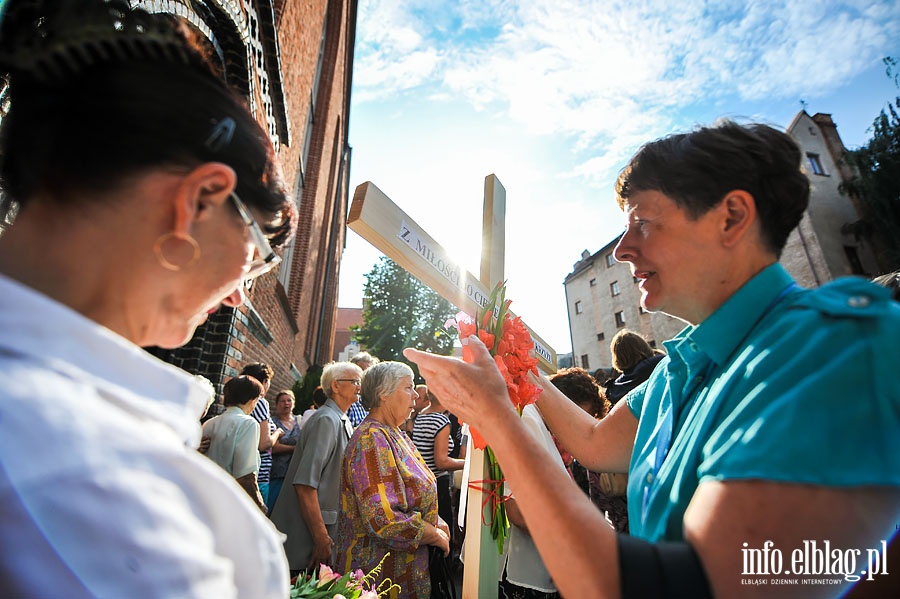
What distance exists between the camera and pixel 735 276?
126cm

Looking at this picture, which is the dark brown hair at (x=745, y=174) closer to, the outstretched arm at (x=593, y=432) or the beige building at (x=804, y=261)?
the outstretched arm at (x=593, y=432)

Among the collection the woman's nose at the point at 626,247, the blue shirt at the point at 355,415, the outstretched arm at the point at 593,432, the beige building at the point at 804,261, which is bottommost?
the outstretched arm at the point at 593,432

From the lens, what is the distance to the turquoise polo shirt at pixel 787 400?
0.79 metres

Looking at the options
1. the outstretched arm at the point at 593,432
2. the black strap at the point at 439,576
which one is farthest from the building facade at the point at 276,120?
the black strap at the point at 439,576

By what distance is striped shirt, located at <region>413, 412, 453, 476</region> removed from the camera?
14.7 ft

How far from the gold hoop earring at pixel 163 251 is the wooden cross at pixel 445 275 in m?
0.81

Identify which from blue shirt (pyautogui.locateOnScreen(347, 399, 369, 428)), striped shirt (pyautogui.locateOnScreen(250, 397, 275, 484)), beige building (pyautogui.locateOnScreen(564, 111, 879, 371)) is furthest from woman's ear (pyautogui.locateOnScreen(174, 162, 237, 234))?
beige building (pyautogui.locateOnScreen(564, 111, 879, 371))

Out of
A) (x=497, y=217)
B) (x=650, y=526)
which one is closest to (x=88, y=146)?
(x=650, y=526)

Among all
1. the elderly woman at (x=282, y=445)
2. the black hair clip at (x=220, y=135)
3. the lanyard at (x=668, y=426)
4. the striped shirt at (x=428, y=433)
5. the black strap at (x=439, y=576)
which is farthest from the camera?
the elderly woman at (x=282, y=445)

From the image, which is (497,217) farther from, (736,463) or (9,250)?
(9,250)

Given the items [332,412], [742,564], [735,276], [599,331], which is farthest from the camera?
[599,331]

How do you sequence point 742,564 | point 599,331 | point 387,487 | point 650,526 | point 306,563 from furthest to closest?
point 599,331, point 306,563, point 387,487, point 650,526, point 742,564

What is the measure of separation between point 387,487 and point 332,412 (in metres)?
1.28

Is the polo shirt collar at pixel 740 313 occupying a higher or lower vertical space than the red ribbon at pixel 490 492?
higher
